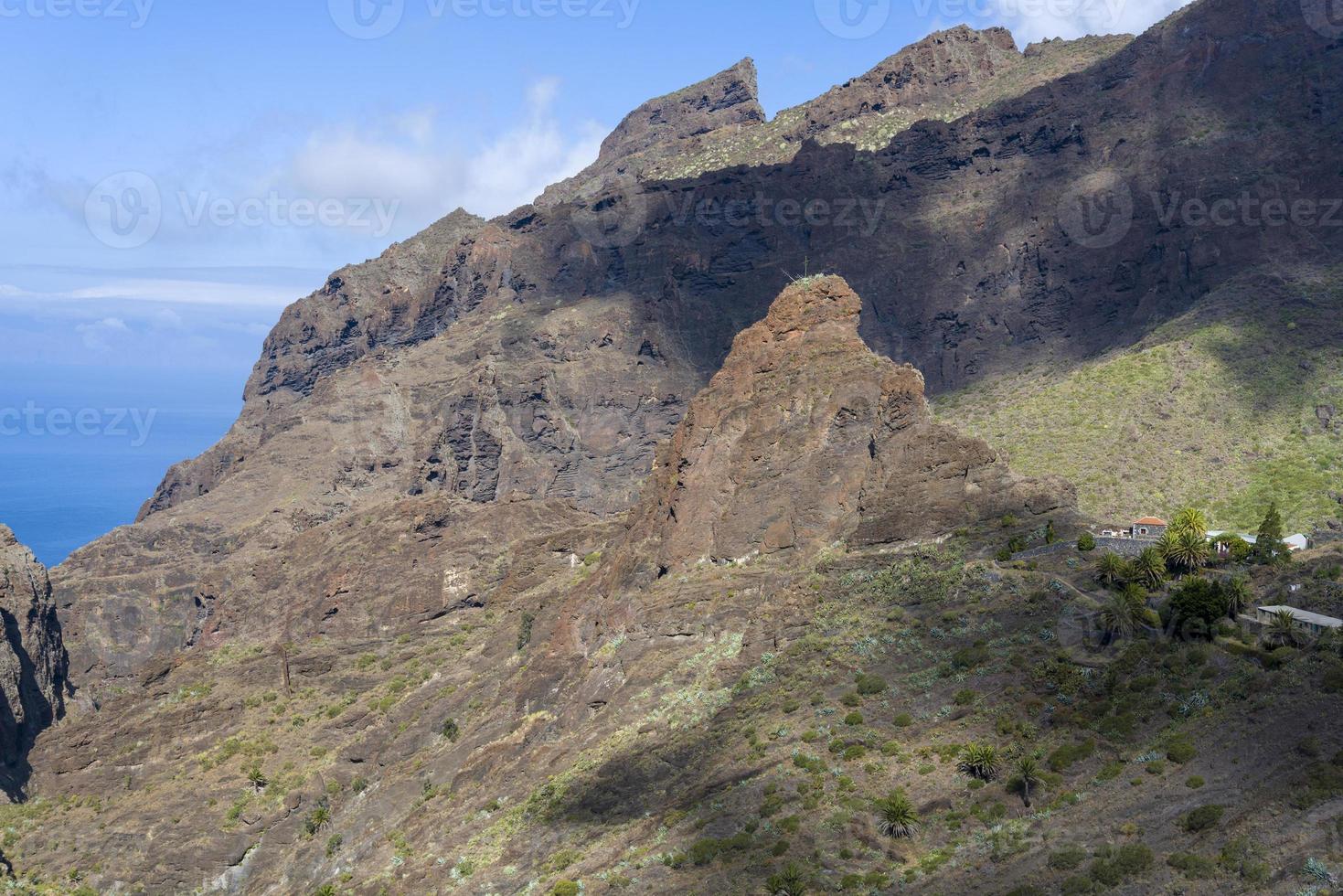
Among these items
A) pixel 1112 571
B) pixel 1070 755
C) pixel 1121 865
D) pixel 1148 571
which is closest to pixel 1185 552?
pixel 1148 571

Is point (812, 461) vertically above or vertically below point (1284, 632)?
above

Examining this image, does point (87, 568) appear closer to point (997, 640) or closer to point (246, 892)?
point (246, 892)

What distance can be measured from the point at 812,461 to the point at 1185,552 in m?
22.4

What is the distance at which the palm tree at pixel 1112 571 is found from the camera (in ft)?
245

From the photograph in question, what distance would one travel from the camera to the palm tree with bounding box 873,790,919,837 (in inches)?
2415

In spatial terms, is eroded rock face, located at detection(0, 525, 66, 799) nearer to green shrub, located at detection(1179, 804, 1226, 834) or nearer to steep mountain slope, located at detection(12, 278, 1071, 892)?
steep mountain slope, located at detection(12, 278, 1071, 892)

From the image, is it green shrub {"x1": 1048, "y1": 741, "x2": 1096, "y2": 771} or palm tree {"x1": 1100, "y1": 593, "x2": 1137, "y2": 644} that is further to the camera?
palm tree {"x1": 1100, "y1": 593, "x2": 1137, "y2": 644}

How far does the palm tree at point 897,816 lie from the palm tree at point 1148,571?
691 inches

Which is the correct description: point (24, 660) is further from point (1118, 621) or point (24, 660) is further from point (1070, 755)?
point (1070, 755)

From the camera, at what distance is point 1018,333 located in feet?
587

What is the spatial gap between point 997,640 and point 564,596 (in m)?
40.8

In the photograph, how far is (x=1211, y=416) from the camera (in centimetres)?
13525

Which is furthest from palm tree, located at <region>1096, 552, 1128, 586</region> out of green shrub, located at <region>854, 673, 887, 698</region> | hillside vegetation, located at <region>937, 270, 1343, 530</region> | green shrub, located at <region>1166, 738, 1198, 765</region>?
hillside vegetation, located at <region>937, 270, 1343, 530</region>

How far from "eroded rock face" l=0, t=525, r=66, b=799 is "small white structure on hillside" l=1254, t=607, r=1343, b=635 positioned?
7904 cm
